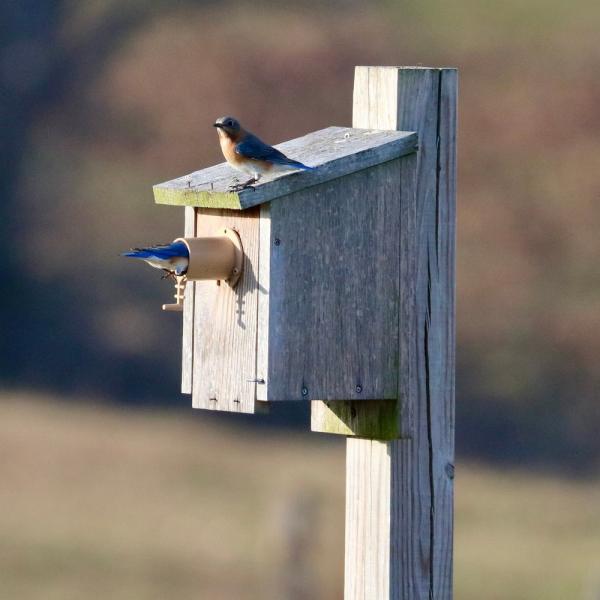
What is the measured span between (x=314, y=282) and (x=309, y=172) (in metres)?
A: 0.27

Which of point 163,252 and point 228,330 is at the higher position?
point 163,252

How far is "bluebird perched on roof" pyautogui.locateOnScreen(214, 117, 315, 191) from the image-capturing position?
13.6ft

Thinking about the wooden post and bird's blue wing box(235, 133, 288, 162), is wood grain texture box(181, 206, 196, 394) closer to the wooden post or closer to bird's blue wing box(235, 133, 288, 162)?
bird's blue wing box(235, 133, 288, 162)

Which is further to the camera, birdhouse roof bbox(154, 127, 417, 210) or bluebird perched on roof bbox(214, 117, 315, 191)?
bluebird perched on roof bbox(214, 117, 315, 191)

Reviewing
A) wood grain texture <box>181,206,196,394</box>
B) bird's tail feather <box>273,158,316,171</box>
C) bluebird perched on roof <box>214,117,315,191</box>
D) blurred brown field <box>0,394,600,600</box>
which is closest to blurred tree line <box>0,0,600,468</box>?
blurred brown field <box>0,394,600,600</box>

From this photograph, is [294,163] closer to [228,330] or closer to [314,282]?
[314,282]

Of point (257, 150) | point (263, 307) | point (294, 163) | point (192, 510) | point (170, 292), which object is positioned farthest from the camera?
point (170, 292)

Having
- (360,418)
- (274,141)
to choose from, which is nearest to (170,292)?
(274,141)

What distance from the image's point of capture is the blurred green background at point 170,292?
1147 centimetres

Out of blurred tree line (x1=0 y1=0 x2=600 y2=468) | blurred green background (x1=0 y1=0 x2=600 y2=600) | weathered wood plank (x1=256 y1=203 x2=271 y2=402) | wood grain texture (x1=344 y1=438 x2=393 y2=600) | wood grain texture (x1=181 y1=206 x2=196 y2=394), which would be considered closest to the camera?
weathered wood plank (x1=256 y1=203 x2=271 y2=402)

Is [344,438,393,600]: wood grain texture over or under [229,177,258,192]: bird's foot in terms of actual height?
under

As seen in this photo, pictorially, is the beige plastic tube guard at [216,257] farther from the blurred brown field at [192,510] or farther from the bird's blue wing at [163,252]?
the blurred brown field at [192,510]

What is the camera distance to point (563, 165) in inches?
508

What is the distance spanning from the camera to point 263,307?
399 centimetres
